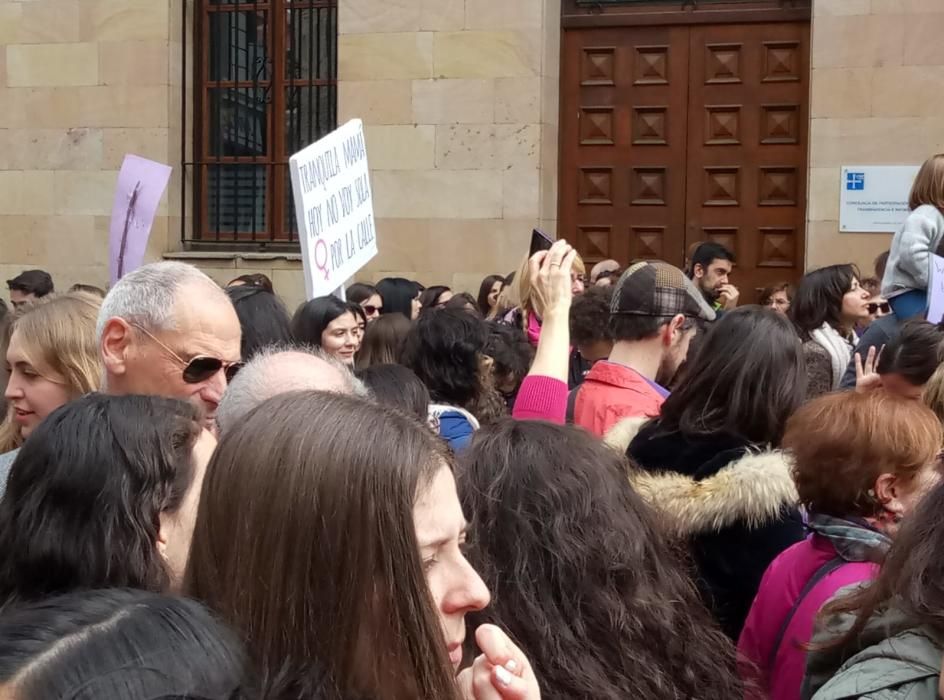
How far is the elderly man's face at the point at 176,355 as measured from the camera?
3.38 meters

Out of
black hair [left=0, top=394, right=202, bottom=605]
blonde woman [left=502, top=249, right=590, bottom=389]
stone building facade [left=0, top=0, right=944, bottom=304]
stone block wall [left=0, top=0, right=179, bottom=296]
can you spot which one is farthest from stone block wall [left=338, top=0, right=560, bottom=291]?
black hair [left=0, top=394, right=202, bottom=605]

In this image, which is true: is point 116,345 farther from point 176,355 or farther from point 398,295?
point 398,295

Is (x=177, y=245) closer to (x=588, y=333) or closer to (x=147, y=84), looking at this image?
(x=147, y=84)

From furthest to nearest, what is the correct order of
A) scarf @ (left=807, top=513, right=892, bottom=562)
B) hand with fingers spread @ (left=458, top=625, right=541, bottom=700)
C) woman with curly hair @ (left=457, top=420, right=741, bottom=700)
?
1. scarf @ (left=807, top=513, right=892, bottom=562)
2. woman with curly hair @ (left=457, top=420, right=741, bottom=700)
3. hand with fingers spread @ (left=458, top=625, right=541, bottom=700)

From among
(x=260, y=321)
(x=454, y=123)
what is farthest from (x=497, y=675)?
(x=454, y=123)

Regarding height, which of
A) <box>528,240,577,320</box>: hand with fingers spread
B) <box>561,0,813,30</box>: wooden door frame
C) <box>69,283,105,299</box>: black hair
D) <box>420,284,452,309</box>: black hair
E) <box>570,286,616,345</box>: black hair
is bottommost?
<box>420,284,452,309</box>: black hair

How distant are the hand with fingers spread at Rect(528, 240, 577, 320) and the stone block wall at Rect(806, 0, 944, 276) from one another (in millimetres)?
7275

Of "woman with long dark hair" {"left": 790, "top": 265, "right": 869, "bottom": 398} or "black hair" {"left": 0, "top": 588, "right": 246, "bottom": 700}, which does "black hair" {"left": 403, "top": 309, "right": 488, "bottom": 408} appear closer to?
"woman with long dark hair" {"left": 790, "top": 265, "right": 869, "bottom": 398}

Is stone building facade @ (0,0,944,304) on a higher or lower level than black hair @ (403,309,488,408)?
higher

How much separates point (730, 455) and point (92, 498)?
→ 1.91 m

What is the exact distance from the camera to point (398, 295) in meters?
9.60

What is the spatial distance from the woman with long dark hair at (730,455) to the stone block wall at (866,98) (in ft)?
24.3

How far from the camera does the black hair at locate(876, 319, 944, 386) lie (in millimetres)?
4516

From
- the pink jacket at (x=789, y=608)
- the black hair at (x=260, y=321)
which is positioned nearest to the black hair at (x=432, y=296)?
the black hair at (x=260, y=321)
